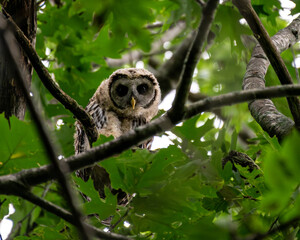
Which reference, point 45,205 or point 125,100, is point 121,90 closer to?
point 125,100

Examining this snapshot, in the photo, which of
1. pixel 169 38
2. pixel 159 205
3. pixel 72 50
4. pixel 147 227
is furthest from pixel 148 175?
pixel 169 38

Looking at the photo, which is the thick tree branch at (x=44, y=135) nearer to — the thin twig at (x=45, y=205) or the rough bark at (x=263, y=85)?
the thin twig at (x=45, y=205)

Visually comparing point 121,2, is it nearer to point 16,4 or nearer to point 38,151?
point 38,151

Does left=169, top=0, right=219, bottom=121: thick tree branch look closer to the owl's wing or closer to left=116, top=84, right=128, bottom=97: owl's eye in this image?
the owl's wing

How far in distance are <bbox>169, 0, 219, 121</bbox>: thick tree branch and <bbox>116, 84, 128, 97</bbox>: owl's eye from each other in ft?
12.6

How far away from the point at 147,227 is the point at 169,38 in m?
5.88

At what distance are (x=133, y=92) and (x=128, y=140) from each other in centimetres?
388

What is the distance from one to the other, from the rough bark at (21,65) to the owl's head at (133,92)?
2227mm

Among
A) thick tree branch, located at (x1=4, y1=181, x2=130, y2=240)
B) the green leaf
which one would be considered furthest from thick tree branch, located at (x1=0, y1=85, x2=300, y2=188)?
the green leaf

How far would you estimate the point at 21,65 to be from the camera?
3.41 meters

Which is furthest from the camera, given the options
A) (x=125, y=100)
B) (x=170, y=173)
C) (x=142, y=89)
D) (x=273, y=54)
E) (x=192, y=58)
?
(x=142, y=89)

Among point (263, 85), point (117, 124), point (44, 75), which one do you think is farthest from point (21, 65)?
point (117, 124)

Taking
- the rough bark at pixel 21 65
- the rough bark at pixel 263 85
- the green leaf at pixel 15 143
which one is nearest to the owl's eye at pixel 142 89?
the rough bark at pixel 263 85

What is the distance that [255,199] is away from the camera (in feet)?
9.17
